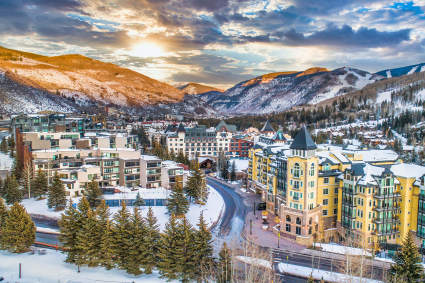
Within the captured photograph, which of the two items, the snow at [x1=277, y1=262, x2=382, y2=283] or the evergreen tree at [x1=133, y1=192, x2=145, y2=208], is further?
the evergreen tree at [x1=133, y1=192, x2=145, y2=208]

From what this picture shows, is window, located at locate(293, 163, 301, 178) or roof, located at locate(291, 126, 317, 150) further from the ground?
roof, located at locate(291, 126, 317, 150)

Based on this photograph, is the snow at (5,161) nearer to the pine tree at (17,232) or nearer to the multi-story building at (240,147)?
the pine tree at (17,232)

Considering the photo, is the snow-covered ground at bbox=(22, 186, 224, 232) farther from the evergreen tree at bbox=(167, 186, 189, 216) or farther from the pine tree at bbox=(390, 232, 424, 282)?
the pine tree at bbox=(390, 232, 424, 282)

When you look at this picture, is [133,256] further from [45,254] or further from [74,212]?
[45,254]

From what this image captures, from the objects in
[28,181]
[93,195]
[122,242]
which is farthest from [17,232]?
[28,181]

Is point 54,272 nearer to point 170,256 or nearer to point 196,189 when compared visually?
point 170,256

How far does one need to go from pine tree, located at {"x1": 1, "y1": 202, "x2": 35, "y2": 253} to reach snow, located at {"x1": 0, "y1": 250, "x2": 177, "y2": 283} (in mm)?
1605

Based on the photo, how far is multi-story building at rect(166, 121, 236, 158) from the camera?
128250 millimetres

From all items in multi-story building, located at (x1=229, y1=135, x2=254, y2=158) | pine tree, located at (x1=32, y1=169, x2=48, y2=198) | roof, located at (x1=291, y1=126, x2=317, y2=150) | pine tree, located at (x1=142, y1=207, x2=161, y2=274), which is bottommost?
pine tree, located at (x1=142, y1=207, x2=161, y2=274)

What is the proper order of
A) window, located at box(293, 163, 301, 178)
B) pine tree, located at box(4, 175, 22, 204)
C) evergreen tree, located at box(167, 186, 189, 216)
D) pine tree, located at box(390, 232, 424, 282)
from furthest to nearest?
pine tree, located at box(4, 175, 22, 204), evergreen tree, located at box(167, 186, 189, 216), window, located at box(293, 163, 301, 178), pine tree, located at box(390, 232, 424, 282)

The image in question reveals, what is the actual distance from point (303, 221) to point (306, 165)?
31.3ft

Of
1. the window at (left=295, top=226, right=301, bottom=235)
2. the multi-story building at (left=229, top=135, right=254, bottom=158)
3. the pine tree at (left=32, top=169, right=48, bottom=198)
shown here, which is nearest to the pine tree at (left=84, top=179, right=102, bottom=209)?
the pine tree at (left=32, top=169, right=48, bottom=198)

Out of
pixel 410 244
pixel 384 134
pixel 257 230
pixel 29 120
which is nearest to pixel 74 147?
pixel 29 120

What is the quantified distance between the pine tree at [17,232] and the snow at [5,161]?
5821cm
